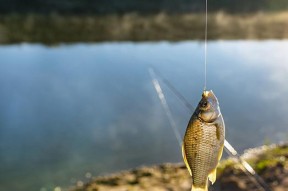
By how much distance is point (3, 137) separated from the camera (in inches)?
527

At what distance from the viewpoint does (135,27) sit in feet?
100

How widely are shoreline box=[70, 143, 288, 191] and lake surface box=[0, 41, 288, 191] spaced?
0.52 m

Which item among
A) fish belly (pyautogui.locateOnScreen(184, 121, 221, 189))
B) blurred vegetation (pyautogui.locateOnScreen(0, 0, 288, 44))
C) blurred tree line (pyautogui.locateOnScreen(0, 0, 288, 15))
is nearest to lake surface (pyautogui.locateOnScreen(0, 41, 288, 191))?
blurred vegetation (pyautogui.locateOnScreen(0, 0, 288, 44))

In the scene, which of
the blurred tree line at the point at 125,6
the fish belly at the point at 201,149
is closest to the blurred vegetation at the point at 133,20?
the blurred tree line at the point at 125,6

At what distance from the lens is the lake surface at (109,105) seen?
12.4m

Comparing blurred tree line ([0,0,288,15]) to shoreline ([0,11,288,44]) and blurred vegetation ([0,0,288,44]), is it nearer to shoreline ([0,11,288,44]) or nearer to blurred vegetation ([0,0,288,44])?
blurred vegetation ([0,0,288,44])

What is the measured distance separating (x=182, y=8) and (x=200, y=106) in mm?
33420

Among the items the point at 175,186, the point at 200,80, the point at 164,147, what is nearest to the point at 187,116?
the point at 164,147

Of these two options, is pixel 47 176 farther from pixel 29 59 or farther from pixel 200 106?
pixel 29 59

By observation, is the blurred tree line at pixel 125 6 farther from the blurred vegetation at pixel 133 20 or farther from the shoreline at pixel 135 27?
the shoreline at pixel 135 27

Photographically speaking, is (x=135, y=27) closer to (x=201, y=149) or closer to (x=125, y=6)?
(x=125, y=6)

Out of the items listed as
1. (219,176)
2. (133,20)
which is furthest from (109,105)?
(133,20)

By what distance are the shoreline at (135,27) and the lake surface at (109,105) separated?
275 centimetres

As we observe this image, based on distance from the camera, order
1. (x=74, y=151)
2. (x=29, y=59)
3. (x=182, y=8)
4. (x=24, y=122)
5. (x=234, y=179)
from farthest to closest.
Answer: (x=182, y=8) → (x=29, y=59) → (x=24, y=122) → (x=74, y=151) → (x=234, y=179)
